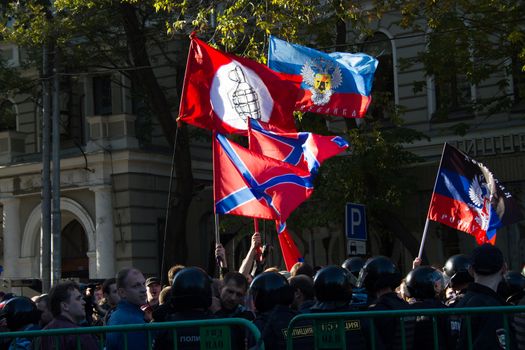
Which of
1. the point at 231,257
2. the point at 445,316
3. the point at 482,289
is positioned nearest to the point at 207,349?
the point at 445,316

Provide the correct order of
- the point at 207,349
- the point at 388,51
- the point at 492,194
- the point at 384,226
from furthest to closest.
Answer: the point at 388,51, the point at 384,226, the point at 492,194, the point at 207,349

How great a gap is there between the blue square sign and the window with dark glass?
14.9 meters

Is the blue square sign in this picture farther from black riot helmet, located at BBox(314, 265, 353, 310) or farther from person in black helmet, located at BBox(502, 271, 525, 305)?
black riot helmet, located at BBox(314, 265, 353, 310)

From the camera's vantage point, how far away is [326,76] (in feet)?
43.7

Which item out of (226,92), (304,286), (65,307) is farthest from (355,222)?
(65,307)

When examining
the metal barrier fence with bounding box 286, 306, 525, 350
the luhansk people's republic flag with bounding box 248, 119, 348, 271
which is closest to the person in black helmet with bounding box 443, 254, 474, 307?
the metal barrier fence with bounding box 286, 306, 525, 350

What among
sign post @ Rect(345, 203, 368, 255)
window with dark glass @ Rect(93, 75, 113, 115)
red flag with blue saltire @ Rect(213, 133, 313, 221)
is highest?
window with dark glass @ Rect(93, 75, 113, 115)

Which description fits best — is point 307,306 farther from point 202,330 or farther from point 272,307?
point 202,330

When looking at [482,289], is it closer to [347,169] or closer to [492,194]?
[492,194]

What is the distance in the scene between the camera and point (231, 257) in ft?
89.1

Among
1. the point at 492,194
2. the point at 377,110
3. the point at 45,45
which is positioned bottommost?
the point at 492,194

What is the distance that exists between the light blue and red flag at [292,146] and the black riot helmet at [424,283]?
4300mm

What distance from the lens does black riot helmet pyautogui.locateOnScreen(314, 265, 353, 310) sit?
262 inches

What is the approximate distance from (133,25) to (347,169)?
22.7 feet
